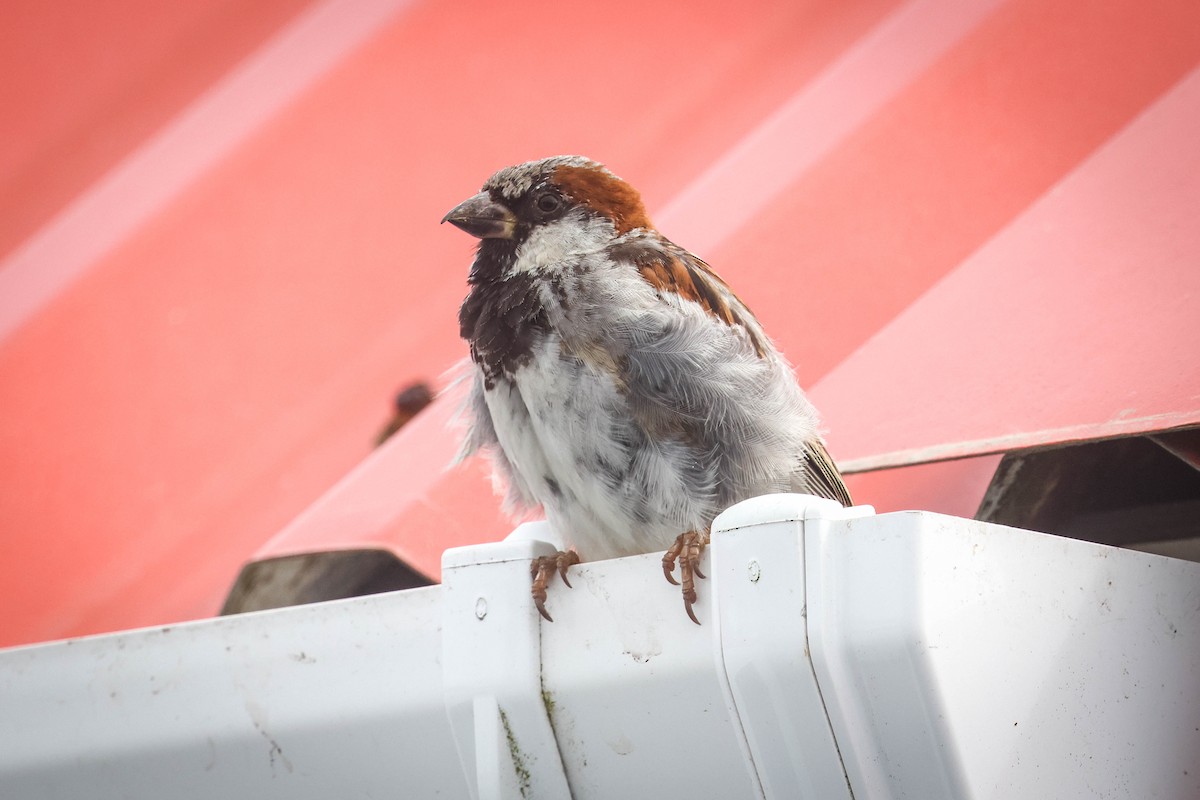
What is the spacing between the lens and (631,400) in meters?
1.78

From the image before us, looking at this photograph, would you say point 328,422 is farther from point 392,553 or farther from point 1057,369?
point 1057,369

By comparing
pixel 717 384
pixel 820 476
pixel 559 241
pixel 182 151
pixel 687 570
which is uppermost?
pixel 182 151

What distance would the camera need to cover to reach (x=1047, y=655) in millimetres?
1150

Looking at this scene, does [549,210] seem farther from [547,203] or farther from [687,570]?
[687,570]

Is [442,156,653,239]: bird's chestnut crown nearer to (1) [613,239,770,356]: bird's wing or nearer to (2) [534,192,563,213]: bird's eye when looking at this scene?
(2) [534,192,563,213]: bird's eye

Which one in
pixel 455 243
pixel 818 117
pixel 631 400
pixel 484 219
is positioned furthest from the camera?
pixel 455 243

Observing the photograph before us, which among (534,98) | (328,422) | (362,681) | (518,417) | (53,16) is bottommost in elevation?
(362,681)

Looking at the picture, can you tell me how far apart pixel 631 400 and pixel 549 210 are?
472 mm

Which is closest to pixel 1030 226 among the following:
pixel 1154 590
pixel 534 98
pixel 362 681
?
pixel 1154 590

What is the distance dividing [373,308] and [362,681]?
1.15 metres

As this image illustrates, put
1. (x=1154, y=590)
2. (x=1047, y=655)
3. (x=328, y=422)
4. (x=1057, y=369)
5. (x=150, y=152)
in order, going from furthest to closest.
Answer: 1. (x=150, y=152)
2. (x=328, y=422)
3. (x=1057, y=369)
4. (x=1154, y=590)
5. (x=1047, y=655)

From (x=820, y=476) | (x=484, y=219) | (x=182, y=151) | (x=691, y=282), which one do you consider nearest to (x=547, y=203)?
(x=484, y=219)

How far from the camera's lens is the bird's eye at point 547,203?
2098 millimetres

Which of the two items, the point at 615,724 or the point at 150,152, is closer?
the point at 615,724
